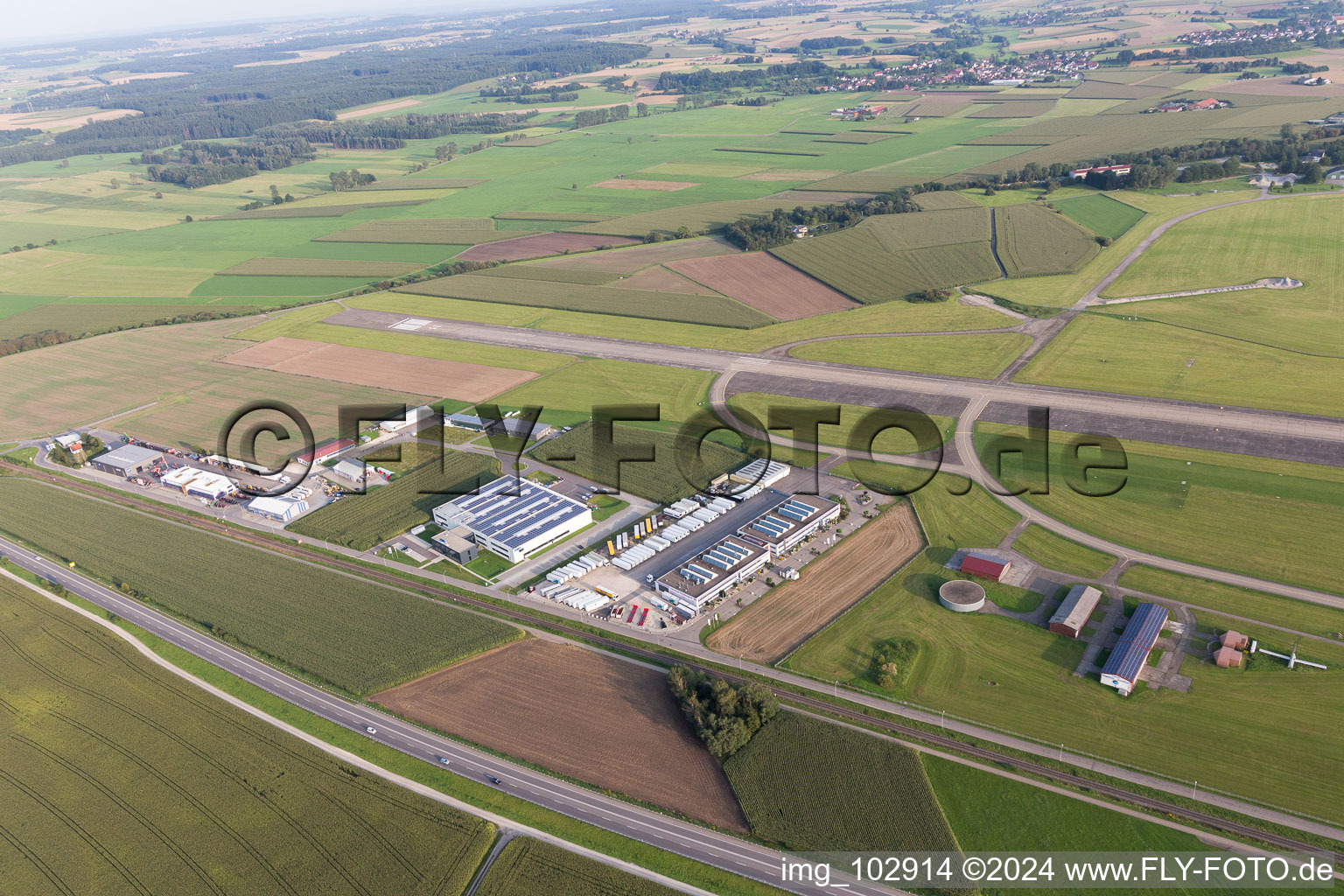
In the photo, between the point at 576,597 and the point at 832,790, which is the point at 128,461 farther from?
the point at 832,790

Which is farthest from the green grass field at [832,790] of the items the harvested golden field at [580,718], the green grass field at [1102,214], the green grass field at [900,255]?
the green grass field at [1102,214]

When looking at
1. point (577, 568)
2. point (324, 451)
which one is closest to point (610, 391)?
point (324, 451)

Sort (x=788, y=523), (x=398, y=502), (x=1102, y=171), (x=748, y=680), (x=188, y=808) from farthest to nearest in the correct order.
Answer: (x=1102, y=171) → (x=398, y=502) → (x=788, y=523) → (x=748, y=680) → (x=188, y=808)

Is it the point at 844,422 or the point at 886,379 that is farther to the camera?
the point at 886,379

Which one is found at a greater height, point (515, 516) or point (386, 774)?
point (515, 516)

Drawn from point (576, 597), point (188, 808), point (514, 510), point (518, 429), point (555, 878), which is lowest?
point (555, 878)

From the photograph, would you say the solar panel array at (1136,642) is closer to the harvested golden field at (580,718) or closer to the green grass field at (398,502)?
the harvested golden field at (580,718)
